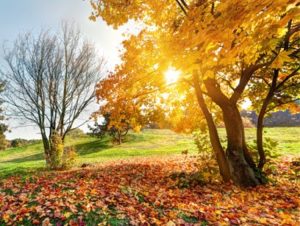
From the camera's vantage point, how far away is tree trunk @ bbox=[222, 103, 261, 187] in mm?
8773

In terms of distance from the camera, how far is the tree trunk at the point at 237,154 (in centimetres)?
877

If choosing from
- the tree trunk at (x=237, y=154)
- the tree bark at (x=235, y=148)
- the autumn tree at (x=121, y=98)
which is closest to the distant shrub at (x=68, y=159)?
the autumn tree at (x=121, y=98)

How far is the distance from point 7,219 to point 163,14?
762cm

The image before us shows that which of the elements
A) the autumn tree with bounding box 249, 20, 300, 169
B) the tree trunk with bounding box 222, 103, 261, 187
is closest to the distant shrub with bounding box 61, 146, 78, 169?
the tree trunk with bounding box 222, 103, 261, 187

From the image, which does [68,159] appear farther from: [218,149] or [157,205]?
[157,205]

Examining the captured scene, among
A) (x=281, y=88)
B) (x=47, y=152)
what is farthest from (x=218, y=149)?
(x=47, y=152)

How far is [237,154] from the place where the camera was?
891cm

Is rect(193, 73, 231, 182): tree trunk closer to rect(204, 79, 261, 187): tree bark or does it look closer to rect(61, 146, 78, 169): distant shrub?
rect(204, 79, 261, 187): tree bark

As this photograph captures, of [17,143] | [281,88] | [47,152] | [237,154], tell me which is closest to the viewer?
[237,154]

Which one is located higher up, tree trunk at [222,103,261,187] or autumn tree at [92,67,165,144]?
autumn tree at [92,67,165,144]

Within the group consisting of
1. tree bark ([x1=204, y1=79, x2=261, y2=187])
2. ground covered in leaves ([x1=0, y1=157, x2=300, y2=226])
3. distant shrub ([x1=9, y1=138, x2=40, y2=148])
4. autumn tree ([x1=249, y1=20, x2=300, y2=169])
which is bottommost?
ground covered in leaves ([x1=0, y1=157, x2=300, y2=226])

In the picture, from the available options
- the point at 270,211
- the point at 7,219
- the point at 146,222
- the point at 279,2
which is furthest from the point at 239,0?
the point at 7,219

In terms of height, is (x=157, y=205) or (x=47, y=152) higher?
(x=47, y=152)

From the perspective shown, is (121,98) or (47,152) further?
(47,152)
